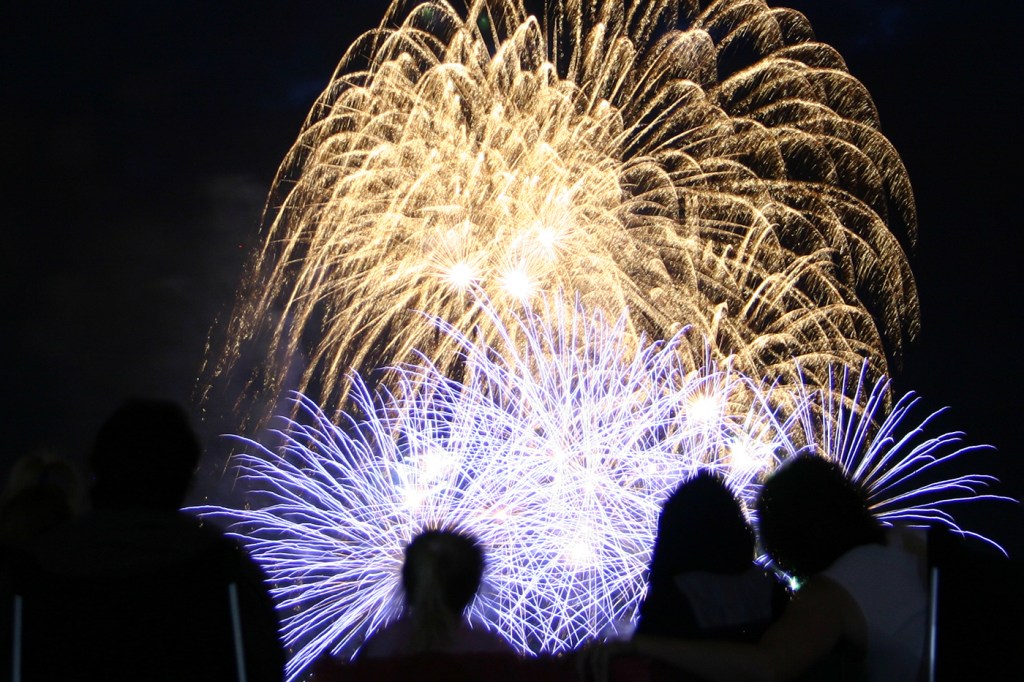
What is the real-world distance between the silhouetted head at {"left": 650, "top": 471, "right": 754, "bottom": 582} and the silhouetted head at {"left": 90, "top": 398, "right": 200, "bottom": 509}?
176 centimetres

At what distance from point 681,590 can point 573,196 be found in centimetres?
1522

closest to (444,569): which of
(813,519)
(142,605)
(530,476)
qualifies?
(142,605)

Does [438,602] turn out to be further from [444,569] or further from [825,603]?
[825,603]

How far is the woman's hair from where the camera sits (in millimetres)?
3959

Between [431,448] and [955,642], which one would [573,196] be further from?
[955,642]

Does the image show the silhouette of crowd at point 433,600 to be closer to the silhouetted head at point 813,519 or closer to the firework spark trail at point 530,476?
the silhouetted head at point 813,519

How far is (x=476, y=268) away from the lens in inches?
725

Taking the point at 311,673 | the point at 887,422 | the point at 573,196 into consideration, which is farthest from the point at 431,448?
the point at 311,673

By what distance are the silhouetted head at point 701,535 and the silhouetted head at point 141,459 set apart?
1.76 m

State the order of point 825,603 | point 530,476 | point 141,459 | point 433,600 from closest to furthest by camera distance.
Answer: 1. point 825,603
2. point 141,459
3. point 433,600
4. point 530,476

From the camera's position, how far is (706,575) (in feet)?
13.1

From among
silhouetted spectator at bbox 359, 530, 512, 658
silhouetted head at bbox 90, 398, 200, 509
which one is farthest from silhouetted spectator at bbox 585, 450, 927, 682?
silhouetted head at bbox 90, 398, 200, 509

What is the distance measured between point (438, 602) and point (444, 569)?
0.40ft

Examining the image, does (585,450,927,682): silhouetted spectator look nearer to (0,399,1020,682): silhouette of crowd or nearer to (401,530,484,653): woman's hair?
(0,399,1020,682): silhouette of crowd
